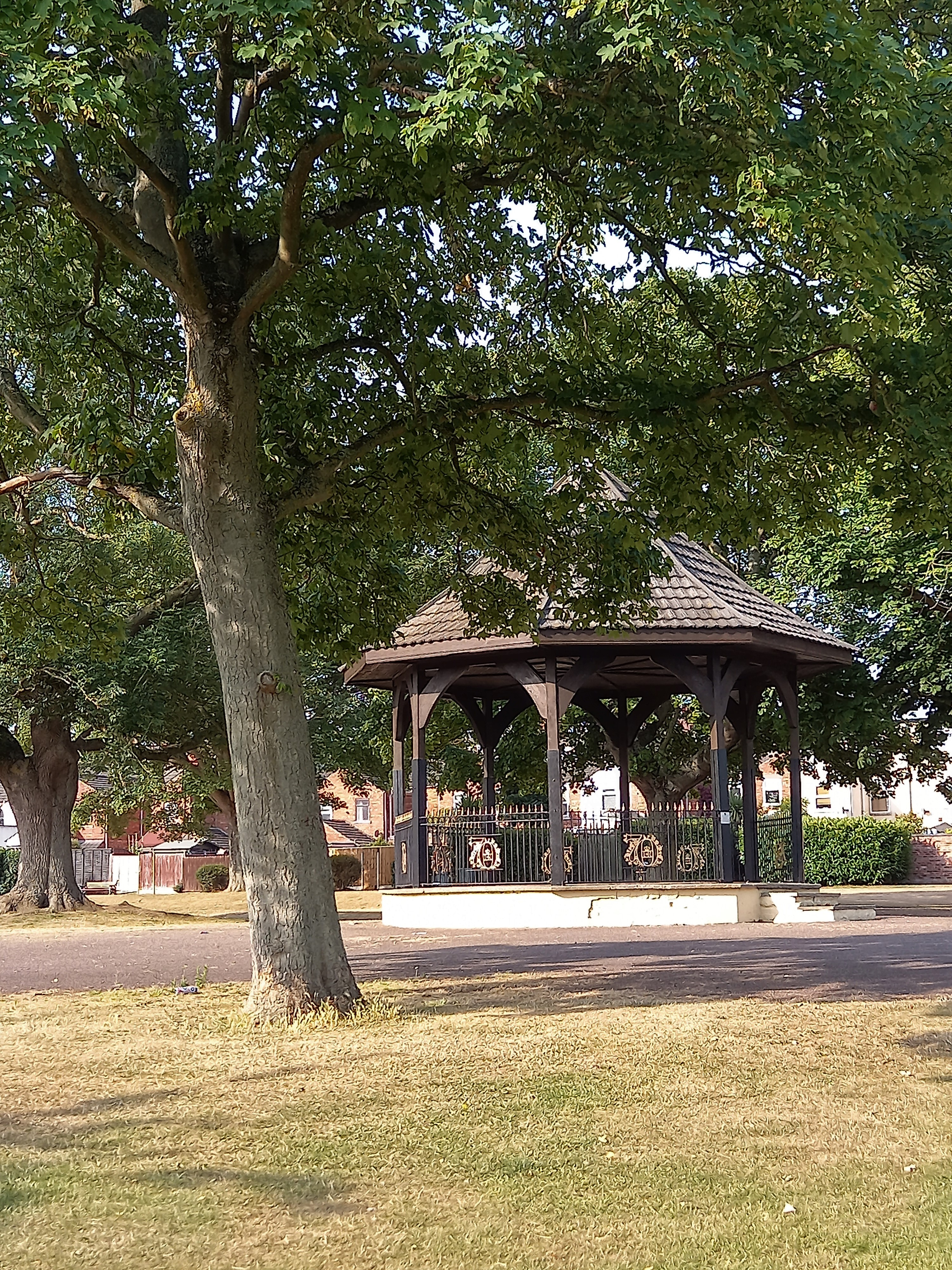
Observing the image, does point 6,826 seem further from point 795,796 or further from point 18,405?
point 18,405

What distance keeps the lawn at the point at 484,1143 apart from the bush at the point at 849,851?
2945 cm

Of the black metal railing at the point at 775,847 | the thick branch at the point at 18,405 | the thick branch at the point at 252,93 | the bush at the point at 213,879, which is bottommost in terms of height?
the bush at the point at 213,879

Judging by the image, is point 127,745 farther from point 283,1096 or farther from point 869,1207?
point 869,1207

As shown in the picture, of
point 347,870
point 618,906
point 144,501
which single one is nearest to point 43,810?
point 618,906

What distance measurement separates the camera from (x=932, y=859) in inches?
1678

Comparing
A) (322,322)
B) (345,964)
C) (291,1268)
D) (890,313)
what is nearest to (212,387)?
(322,322)

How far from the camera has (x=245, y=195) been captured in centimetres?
1112

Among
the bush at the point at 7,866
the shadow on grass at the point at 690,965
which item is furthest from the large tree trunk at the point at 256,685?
the bush at the point at 7,866

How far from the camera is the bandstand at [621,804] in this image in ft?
65.3

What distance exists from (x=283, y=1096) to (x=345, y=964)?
3.06 meters

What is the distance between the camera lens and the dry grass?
985 inches

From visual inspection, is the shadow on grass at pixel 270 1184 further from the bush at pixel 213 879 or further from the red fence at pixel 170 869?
the red fence at pixel 170 869

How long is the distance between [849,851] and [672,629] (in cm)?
2164

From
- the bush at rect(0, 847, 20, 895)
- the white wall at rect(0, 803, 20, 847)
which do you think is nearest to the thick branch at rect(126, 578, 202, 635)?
the bush at rect(0, 847, 20, 895)
